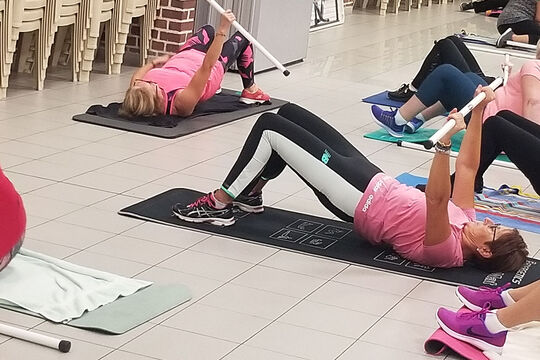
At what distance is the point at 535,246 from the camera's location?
447cm

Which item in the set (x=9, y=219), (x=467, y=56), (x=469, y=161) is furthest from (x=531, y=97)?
(x=9, y=219)

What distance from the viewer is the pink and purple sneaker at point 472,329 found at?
3.24 metres

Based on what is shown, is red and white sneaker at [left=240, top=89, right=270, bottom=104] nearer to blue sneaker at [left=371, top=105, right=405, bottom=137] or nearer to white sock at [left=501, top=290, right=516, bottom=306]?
blue sneaker at [left=371, top=105, right=405, bottom=137]

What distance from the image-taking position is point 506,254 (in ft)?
12.7

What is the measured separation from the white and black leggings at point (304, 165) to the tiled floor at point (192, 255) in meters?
0.25

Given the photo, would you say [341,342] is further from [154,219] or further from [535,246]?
[535,246]

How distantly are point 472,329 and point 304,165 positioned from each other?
3.55 ft

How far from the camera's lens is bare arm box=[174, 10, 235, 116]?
5.71 meters

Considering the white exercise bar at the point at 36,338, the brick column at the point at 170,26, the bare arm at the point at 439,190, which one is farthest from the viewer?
the brick column at the point at 170,26

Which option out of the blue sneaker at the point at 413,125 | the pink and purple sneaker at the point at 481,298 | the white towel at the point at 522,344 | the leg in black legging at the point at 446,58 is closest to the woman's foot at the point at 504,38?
the leg in black legging at the point at 446,58

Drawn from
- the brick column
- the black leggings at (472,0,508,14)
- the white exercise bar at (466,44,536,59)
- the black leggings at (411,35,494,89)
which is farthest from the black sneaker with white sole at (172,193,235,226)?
the black leggings at (472,0,508,14)

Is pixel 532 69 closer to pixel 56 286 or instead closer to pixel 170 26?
pixel 56 286

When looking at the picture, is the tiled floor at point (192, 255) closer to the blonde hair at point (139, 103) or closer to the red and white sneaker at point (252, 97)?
the blonde hair at point (139, 103)

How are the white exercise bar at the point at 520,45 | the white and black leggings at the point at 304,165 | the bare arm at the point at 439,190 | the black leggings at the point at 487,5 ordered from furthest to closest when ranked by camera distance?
the black leggings at the point at 487,5 < the white exercise bar at the point at 520,45 < the white and black leggings at the point at 304,165 < the bare arm at the point at 439,190
